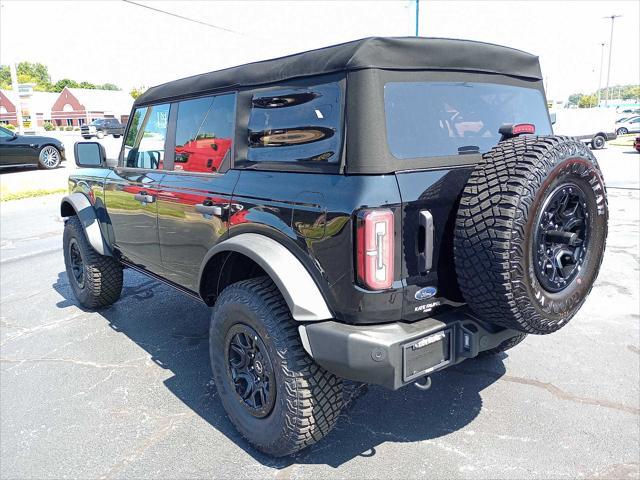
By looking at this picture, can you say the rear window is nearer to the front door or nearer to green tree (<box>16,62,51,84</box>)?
the front door

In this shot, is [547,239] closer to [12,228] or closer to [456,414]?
[456,414]

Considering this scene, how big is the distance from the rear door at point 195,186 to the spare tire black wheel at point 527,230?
52.4 inches

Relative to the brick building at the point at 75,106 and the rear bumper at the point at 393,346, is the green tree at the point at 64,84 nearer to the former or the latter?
the brick building at the point at 75,106

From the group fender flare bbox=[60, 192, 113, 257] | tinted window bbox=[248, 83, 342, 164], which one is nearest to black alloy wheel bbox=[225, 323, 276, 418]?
tinted window bbox=[248, 83, 342, 164]

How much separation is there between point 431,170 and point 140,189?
233 cm

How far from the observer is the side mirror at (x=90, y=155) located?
14.7 ft

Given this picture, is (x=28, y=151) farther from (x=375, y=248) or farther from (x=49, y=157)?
(x=375, y=248)

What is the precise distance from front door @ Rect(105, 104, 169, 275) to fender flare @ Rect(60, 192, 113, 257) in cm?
24

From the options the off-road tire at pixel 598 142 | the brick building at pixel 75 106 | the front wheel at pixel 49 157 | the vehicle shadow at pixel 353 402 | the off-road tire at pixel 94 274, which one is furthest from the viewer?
the brick building at pixel 75 106

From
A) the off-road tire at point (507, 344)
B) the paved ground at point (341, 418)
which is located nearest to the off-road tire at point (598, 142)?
the paved ground at point (341, 418)

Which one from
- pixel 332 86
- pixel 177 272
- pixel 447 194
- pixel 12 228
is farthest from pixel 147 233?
pixel 12 228

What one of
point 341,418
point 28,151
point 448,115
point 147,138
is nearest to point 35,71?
point 28,151

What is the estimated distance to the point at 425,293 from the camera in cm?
237

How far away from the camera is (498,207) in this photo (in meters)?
2.14
